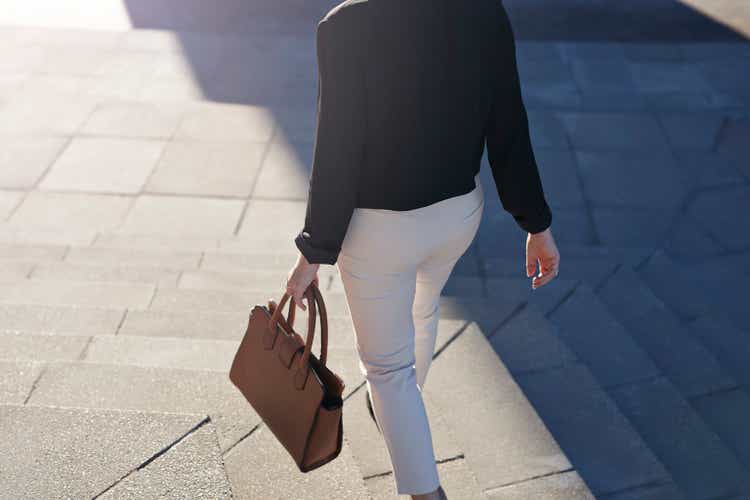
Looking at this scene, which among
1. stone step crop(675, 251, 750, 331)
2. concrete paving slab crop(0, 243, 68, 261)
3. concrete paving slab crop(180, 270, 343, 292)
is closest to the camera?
concrete paving slab crop(180, 270, 343, 292)

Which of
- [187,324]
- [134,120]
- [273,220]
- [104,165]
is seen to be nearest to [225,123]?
[134,120]

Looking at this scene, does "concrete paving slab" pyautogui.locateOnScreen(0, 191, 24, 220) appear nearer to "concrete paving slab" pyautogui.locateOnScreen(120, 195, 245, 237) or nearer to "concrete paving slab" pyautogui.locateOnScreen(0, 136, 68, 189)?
"concrete paving slab" pyautogui.locateOnScreen(0, 136, 68, 189)

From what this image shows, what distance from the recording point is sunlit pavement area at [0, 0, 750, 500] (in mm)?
2793

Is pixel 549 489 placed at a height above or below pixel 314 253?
below

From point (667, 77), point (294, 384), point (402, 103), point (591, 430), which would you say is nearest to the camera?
point (402, 103)

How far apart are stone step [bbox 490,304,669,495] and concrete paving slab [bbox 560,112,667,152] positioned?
11.0 ft

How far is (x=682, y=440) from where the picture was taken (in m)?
3.30

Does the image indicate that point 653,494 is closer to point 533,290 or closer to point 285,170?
point 533,290

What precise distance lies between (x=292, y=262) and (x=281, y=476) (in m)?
2.55

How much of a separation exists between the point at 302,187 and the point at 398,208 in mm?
4014

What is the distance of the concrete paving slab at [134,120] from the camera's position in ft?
22.2

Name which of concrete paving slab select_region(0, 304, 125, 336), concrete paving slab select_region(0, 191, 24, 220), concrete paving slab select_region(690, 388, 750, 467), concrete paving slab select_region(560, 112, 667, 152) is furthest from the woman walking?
concrete paving slab select_region(560, 112, 667, 152)

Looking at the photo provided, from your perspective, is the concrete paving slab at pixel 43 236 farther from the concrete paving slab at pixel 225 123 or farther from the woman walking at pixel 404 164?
the woman walking at pixel 404 164

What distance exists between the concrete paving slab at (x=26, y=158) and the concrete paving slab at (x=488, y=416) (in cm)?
391
